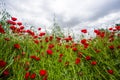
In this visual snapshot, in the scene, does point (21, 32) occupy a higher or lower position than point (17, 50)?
higher

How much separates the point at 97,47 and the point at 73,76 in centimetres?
103

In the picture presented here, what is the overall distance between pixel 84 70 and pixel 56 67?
20.2 inches

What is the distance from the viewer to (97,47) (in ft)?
13.0

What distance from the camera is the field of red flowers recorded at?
2.92 metres

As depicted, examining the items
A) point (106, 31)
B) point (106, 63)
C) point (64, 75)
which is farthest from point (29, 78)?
point (106, 31)

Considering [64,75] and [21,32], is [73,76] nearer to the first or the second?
[64,75]

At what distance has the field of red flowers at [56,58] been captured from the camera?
2.92 metres

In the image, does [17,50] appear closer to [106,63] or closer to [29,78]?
[29,78]

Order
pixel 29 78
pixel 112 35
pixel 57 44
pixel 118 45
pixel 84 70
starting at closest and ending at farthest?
pixel 29 78, pixel 84 70, pixel 118 45, pixel 112 35, pixel 57 44

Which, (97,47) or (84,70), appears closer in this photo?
(84,70)

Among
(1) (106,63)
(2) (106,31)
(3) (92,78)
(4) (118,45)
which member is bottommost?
(3) (92,78)

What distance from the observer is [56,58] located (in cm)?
394

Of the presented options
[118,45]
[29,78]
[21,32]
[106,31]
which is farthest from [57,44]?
[29,78]

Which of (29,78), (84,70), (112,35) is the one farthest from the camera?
(112,35)
